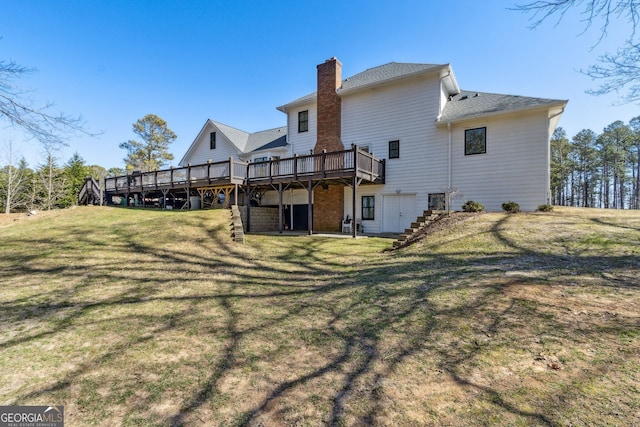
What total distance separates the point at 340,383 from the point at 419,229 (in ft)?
31.2

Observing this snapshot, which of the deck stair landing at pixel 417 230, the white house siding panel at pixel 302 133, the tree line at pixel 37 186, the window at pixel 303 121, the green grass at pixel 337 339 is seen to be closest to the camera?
the green grass at pixel 337 339

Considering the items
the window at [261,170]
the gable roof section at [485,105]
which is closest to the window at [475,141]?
the gable roof section at [485,105]

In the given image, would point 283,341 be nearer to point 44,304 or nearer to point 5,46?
point 44,304

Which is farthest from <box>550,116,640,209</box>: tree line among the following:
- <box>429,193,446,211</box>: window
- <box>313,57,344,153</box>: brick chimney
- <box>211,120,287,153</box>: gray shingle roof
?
<box>211,120,287,153</box>: gray shingle roof

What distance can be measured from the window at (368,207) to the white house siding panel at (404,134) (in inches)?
10.5

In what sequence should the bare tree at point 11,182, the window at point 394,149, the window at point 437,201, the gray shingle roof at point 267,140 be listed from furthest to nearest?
the bare tree at point 11,182
the gray shingle roof at point 267,140
the window at point 394,149
the window at point 437,201

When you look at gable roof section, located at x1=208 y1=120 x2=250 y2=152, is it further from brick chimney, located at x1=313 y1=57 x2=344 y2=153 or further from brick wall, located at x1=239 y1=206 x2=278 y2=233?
brick chimney, located at x1=313 y1=57 x2=344 y2=153

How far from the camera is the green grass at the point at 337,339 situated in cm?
226

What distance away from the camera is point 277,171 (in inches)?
635

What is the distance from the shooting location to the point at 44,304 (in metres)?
4.78

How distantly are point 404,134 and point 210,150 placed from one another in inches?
639

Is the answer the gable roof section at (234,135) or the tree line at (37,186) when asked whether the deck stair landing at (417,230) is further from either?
the tree line at (37,186)

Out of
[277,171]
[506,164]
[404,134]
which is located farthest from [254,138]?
[506,164]

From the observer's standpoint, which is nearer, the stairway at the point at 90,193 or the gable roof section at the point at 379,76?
the gable roof section at the point at 379,76
